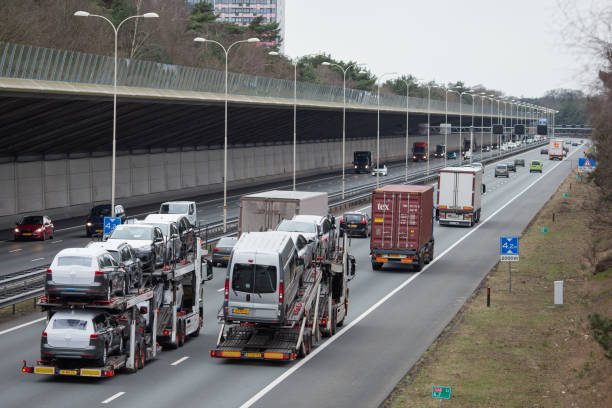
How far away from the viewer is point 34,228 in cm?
5462

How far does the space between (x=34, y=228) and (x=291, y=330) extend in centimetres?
3276

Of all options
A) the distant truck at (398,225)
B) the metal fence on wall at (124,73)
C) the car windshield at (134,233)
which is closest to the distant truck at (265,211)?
Result: the distant truck at (398,225)

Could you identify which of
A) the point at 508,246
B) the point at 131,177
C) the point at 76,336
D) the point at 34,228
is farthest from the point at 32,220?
the point at 76,336

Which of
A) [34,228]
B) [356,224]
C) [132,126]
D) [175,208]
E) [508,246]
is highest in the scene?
[132,126]

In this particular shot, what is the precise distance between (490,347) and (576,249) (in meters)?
26.0

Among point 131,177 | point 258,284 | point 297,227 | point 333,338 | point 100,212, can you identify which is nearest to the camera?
point 258,284

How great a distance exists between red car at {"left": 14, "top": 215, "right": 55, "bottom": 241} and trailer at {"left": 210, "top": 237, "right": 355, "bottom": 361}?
30.7 metres

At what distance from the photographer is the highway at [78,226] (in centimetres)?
4559

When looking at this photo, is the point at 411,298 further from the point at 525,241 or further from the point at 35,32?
the point at 35,32

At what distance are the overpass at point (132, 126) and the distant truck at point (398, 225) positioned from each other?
18.0m

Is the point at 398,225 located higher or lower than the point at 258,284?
lower

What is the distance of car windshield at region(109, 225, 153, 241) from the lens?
86.2 ft

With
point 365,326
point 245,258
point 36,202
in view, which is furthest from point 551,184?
point 245,258

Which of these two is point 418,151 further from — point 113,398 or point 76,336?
point 113,398
